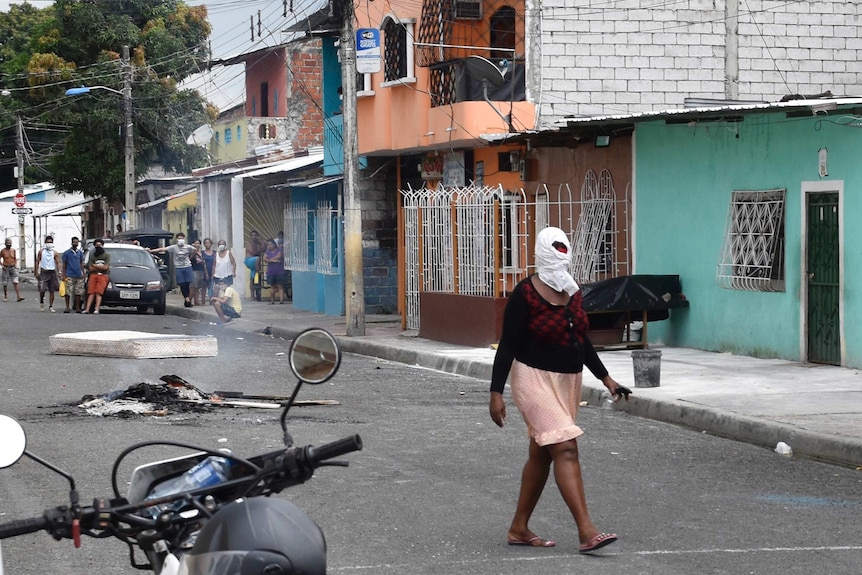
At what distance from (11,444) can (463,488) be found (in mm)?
5551

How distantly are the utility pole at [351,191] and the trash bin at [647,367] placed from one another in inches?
347

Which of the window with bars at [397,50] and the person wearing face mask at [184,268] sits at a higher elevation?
the window with bars at [397,50]

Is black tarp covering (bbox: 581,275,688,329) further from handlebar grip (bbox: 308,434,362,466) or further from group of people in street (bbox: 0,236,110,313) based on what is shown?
group of people in street (bbox: 0,236,110,313)

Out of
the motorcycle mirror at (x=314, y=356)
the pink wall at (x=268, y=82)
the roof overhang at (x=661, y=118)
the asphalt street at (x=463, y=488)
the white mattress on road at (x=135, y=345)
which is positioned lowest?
the asphalt street at (x=463, y=488)

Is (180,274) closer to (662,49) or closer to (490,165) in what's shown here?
(490,165)

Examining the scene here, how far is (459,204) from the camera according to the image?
20.8 meters

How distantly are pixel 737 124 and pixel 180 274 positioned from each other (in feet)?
60.8

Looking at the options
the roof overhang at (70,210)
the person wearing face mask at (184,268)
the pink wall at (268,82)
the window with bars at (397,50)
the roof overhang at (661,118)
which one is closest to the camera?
the roof overhang at (661,118)

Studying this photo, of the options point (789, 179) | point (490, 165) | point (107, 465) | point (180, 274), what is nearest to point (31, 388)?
point (107, 465)

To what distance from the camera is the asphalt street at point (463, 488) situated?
7.08 meters

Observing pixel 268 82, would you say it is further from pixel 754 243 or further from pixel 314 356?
pixel 314 356

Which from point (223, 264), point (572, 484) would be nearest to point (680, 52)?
point (223, 264)

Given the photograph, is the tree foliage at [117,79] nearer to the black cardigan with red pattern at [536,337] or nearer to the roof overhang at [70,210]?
the roof overhang at [70,210]

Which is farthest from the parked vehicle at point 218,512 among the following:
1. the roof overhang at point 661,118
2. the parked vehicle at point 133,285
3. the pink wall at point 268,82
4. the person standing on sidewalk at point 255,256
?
the pink wall at point 268,82
